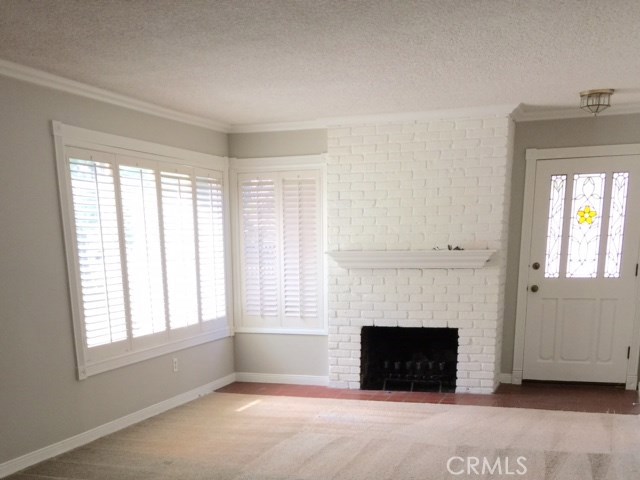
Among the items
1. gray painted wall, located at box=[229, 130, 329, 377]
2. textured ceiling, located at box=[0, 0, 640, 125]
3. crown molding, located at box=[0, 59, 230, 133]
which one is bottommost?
gray painted wall, located at box=[229, 130, 329, 377]

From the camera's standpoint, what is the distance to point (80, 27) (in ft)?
6.31

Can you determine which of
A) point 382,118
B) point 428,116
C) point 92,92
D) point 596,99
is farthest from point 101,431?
point 596,99

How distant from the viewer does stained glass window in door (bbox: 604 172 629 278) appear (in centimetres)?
359

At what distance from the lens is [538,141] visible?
3.70m

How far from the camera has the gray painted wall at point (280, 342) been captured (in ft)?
13.0

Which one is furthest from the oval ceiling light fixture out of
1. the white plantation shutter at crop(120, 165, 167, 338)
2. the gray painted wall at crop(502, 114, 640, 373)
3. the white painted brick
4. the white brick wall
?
the white plantation shutter at crop(120, 165, 167, 338)

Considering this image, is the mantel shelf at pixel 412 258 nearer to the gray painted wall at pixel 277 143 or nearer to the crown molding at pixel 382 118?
the gray painted wall at pixel 277 143

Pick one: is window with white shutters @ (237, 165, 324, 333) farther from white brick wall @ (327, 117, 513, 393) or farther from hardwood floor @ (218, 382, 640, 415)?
hardwood floor @ (218, 382, 640, 415)

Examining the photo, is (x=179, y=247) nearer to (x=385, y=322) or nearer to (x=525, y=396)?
(x=385, y=322)

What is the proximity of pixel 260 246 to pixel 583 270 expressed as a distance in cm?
296

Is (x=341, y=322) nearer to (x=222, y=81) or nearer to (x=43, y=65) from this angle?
(x=222, y=81)

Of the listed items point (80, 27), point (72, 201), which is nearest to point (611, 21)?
point (80, 27)

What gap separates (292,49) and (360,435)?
2514mm

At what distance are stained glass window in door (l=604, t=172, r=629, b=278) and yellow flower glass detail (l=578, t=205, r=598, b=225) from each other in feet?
0.43
